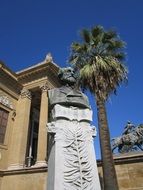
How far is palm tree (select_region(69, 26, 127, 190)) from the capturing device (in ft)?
39.1

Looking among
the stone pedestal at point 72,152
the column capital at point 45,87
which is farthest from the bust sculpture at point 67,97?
the column capital at point 45,87

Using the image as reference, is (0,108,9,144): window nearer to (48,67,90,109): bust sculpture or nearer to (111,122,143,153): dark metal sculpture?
(111,122,143,153): dark metal sculpture

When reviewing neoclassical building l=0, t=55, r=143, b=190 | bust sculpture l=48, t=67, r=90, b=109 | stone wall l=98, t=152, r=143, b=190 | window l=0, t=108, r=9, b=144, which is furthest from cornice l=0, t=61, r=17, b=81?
bust sculpture l=48, t=67, r=90, b=109

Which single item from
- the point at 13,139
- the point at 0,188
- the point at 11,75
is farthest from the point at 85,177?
the point at 11,75

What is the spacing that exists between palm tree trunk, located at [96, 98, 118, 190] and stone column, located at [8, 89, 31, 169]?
11.6m

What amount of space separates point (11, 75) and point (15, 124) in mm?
5214

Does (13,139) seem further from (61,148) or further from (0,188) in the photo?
(61,148)

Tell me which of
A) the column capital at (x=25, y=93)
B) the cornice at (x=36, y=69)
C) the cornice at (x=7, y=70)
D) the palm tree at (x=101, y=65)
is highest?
the cornice at (x=36, y=69)

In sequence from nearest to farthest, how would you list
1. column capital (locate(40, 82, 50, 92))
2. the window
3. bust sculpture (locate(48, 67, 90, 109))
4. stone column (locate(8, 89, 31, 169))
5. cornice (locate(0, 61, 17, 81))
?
bust sculpture (locate(48, 67, 90, 109))
stone column (locate(8, 89, 31, 169))
the window
cornice (locate(0, 61, 17, 81))
column capital (locate(40, 82, 50, 92))

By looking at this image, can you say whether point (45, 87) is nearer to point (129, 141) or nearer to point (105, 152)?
point (129, 141)

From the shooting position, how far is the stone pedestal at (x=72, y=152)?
348 cm

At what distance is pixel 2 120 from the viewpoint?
2241 centimetres

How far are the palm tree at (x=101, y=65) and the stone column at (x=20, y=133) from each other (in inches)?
425

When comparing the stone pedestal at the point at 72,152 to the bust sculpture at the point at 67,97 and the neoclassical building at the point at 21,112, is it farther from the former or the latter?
the neoclassical building at the point at 21,112
